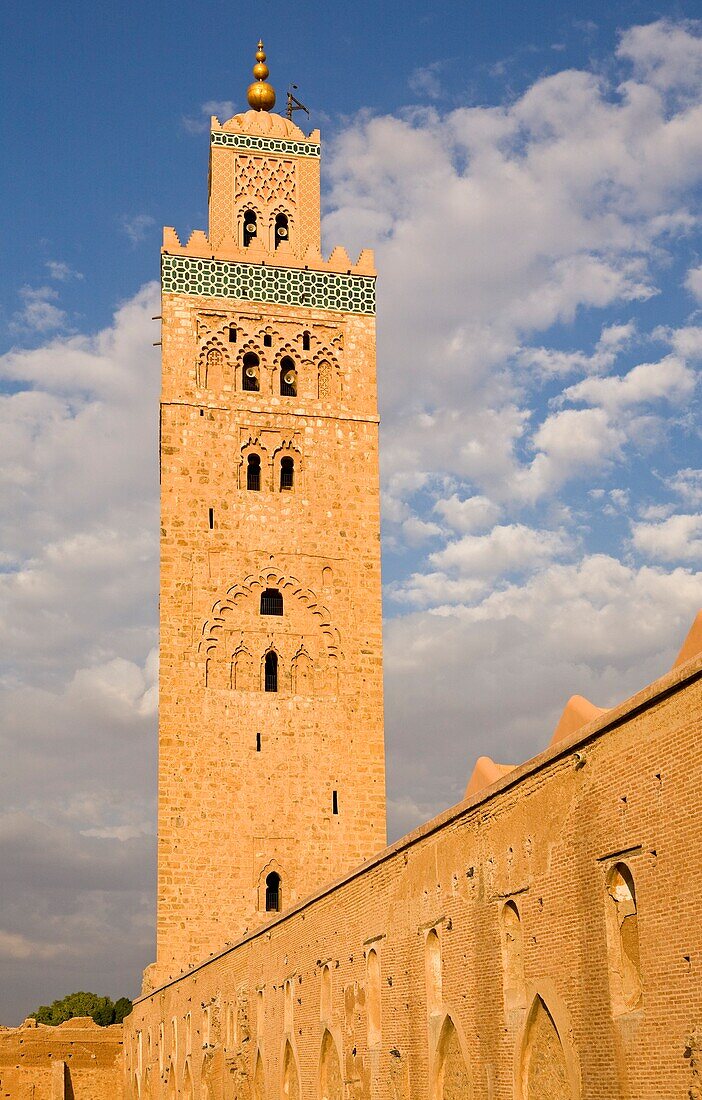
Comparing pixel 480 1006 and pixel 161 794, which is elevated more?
pixel 161 794

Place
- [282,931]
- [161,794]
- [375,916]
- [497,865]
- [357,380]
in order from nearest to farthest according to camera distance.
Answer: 1. [497,865]
2. [375,916]
3. [282,931]
4. [161,794]
5. [357,380]

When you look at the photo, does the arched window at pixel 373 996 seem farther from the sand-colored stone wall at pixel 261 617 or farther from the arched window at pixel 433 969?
the sand-colored stone wall at pixel 261 617

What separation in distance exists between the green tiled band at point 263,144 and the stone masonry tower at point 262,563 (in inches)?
2.2

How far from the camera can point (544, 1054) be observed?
7.73 m

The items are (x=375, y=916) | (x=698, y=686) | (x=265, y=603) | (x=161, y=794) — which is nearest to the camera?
(x=698, y=686)

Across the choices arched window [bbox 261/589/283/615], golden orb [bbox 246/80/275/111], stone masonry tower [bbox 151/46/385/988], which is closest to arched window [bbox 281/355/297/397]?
stone masonry tower [bbox 151/46/385/988]

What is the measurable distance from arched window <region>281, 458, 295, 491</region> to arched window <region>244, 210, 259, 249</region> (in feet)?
13.1

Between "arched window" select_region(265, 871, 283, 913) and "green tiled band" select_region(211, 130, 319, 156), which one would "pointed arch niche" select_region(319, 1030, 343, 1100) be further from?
"green tiled band" select_region(211, 130, 319, 156)

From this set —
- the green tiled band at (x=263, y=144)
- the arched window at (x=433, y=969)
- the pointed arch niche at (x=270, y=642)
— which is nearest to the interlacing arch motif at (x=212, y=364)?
the pointed arch niche at (x=270, y=642)

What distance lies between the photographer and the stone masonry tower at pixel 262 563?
1941 centimetres

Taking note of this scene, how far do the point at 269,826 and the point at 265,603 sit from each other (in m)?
3.40

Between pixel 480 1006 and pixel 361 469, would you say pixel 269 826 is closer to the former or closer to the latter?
pixel 361 469

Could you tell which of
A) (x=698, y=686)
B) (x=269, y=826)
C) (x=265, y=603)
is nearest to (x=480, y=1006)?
(x=698, y=686)

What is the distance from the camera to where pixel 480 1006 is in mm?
8539
